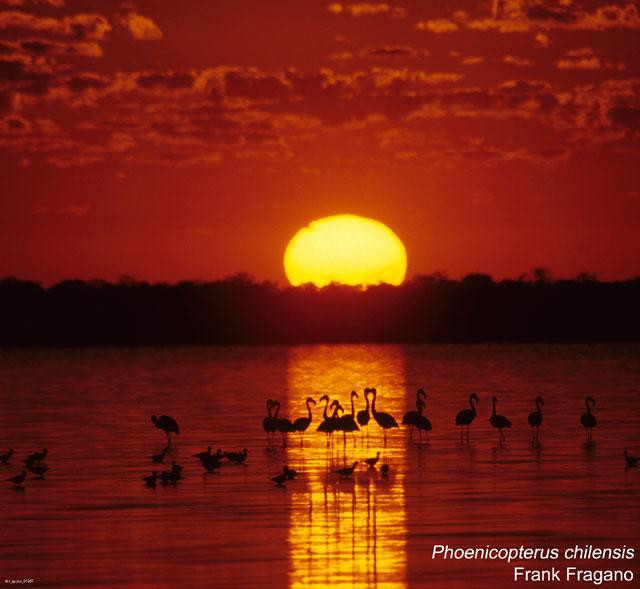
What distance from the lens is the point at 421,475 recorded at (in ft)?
75.2

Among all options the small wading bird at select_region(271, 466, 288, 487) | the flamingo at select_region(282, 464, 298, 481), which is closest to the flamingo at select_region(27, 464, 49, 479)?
the small wading bird at select_region(271, 466, 288, 487)

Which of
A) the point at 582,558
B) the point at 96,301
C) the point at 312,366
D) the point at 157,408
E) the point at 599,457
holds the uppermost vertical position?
the point at 96,301

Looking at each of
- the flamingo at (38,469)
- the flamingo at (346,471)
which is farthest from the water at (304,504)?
the flamingo at (38,469)

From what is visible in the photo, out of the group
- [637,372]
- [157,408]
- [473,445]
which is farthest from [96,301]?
[473,445]

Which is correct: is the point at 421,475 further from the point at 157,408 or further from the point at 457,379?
the point at 457,379

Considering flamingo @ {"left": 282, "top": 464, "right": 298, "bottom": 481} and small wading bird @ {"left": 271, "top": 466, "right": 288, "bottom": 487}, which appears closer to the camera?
small wading bird @ {"left": 271, "top": 466, "right": 288, "bottom": 487}

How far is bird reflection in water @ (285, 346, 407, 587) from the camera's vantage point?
15.0 meters

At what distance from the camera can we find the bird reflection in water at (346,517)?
49.2 ft

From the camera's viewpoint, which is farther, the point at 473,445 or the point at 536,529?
the point at 473,445

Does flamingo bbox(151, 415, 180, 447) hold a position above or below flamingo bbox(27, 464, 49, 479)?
above

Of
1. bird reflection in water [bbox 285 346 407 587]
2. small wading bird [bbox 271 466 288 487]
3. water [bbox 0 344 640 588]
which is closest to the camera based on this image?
bird reflection in water [bbox 285 346 407 587]

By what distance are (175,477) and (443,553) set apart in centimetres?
677

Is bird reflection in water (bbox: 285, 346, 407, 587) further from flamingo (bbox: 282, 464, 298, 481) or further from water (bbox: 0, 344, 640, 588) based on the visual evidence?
flamingo (bbox: 282, 464, 298, 481)

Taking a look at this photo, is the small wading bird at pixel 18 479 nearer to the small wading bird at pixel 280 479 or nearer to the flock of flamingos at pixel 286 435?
the flock of flamingos at pixel 286 435
